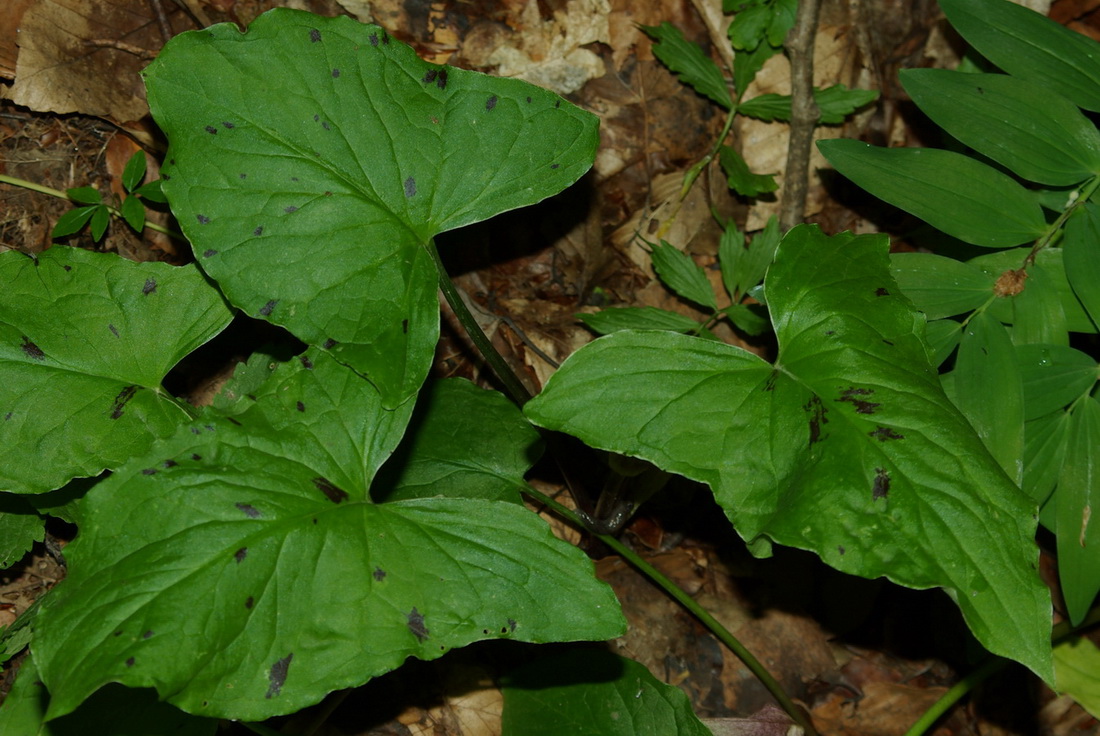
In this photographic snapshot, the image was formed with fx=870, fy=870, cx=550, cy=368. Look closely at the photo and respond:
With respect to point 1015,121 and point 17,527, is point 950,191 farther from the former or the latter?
point 17,527

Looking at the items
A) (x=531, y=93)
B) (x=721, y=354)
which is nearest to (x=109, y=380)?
(x=531, y=93)

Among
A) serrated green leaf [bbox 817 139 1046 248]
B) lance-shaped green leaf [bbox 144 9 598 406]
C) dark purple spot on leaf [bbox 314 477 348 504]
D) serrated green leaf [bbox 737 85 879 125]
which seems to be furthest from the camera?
serrated green leaf [bbox 737 85 879 125]

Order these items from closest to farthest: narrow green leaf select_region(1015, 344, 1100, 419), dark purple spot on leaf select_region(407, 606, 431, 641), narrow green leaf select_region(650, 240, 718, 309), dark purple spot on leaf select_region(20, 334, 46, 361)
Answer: dark purple spot on leaf select_region(407, 606, 431, 641)
dark purple spot on leaf select_region(20, 334, 46, 361)
narrow green leaf select_region(1015, 344, 1100, 419)
narrow green leaf select_region(650, 240, 718, 309)

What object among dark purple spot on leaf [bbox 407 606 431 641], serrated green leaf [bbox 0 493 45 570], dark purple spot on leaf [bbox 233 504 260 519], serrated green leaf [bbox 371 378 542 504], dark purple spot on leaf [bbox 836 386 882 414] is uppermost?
dark purple spot on leaf [bbox 836 386 882 414]

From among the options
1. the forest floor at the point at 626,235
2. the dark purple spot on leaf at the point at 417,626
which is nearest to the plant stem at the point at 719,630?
the forest floor at the point at 626,235

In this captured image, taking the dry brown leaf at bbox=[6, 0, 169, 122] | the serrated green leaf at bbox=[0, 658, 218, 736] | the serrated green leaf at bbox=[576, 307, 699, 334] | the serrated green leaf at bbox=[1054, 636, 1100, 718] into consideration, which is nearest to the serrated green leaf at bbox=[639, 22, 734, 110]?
the serrated green leaf at bbox=[576, 307, 699, 334]

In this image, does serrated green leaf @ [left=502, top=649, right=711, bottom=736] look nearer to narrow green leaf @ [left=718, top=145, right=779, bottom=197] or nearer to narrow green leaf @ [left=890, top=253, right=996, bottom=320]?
narrow green leaf @ [left=890, top=253, right=996, bottom=320]

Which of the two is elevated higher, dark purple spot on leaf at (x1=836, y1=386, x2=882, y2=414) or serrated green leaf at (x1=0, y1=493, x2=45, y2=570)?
dark purple spot on leaf at (x1=836, y1=386, x2=882, y2=414)
